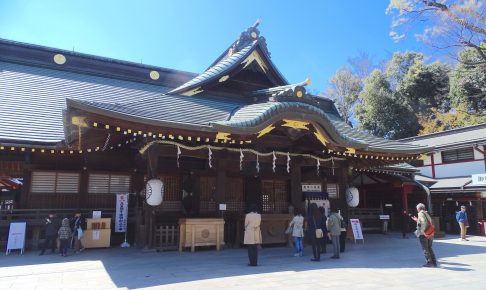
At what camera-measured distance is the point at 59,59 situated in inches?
642

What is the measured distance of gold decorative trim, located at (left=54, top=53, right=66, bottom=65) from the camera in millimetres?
16250

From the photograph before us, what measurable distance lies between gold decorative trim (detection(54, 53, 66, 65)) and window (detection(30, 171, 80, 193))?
6.57 metres

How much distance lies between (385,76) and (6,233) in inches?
1436

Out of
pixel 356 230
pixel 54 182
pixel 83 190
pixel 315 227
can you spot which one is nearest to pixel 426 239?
pixel 315 227

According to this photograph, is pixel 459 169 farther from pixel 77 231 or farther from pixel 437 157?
pixel 77 231

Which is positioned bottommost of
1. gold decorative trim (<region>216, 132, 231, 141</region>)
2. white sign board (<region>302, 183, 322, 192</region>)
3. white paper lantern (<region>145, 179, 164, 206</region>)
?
white paper lantern (<region>145, 179, 164, 206</region>)

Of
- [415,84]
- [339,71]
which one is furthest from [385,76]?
[339,71]

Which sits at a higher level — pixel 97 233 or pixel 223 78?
pixel 223 78

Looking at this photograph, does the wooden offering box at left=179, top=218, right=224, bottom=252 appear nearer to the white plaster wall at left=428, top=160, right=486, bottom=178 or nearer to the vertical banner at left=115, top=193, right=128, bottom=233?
the vertical banner at left=115, top=193, right=128, bottom=233

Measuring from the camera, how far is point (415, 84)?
35.2 meters

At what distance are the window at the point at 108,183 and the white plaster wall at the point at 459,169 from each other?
714 inches

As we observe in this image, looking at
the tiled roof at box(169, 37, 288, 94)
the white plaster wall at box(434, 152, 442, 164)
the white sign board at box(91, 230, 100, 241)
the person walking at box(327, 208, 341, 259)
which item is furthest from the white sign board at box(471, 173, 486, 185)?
the white sign board at box(91, 230, 100, 241)

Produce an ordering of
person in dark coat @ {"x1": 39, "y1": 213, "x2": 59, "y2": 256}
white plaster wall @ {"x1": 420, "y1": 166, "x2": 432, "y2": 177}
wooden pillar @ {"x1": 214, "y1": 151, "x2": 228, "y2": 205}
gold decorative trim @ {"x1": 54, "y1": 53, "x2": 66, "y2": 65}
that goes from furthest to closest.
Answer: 1. white plaster wall @ {"x1": 420, "y1": 166, "x2": 432, "y2": 177}
2. gold decorative trim @ {"x1": 54, "y1": 53, "x2": 66, "y2": 65}
3. wooden pillar @ {"x1": 214, "y1": 151, "x2": 228, "y2": 205}
4. person in dark coat @ {"x1": 39, "y1": 213, "x2": 59, "y2": 256}

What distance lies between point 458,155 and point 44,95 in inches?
850
